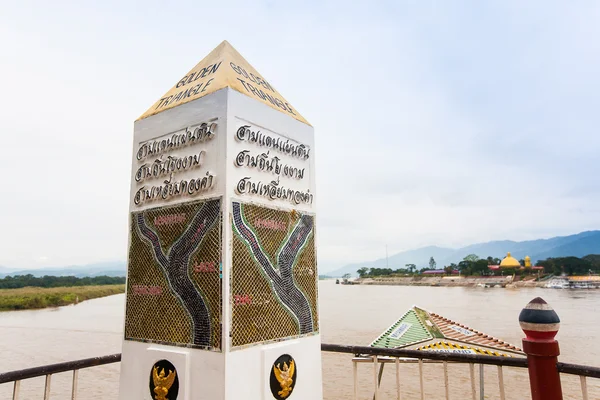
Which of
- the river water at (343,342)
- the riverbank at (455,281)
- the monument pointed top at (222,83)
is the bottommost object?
the river water at (343,342)

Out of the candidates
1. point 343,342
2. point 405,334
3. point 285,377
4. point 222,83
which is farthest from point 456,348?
point 343,342

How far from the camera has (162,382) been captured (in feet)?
7.84

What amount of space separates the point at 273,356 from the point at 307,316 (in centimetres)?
44

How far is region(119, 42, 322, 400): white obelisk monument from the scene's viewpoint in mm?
2291

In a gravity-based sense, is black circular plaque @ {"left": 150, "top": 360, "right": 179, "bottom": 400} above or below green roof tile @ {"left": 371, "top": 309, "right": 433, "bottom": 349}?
above

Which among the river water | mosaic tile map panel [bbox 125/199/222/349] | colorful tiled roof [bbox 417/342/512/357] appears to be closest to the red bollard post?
mosaic tile map panel [bbox 125/199/222/349]

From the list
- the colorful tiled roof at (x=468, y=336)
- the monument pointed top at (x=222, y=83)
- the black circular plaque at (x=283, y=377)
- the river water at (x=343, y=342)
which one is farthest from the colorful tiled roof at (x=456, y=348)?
the river water at (x=343, y=342)

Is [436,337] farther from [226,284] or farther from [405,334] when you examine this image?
[226,284]

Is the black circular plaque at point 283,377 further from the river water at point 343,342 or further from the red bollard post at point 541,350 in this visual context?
the river water at point 343,342

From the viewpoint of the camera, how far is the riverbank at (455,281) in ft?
173

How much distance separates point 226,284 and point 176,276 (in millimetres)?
451

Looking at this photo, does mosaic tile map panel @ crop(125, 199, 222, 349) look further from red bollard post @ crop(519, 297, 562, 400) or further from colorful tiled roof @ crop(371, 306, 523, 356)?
colorful tiled roof @ crop(371, 306, 523, 356)

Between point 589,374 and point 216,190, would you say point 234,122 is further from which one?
point 589,374

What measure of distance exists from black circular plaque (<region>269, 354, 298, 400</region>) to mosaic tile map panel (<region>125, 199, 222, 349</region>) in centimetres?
46
